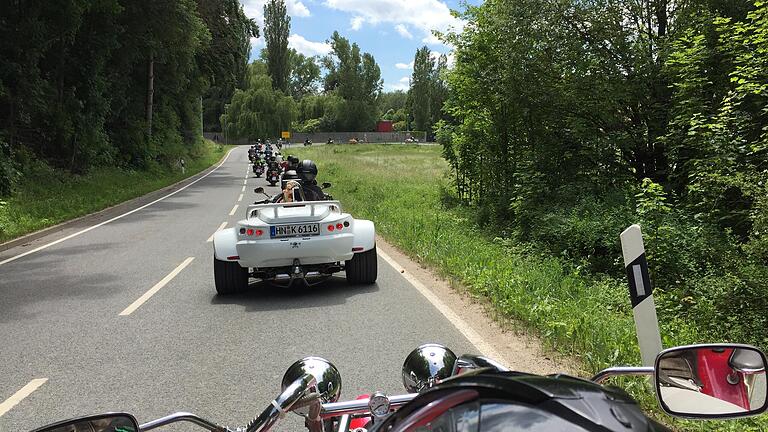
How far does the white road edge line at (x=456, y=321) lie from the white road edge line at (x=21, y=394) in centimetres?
365

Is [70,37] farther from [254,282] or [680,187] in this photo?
[680,187]

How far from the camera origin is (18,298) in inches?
292

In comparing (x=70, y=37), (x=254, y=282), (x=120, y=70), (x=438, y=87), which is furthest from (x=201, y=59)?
(x=438, y=87)

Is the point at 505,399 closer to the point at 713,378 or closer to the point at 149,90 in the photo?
the point at 713,378

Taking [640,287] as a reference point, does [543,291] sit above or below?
below

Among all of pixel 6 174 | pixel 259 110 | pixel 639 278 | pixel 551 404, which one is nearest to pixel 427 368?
pixel 551 404

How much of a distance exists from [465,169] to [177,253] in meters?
10.2

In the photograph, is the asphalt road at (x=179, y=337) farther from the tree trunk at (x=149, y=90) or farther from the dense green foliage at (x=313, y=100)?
the dense green foliage at (x=313, y=100)

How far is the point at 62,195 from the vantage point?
19.1 m

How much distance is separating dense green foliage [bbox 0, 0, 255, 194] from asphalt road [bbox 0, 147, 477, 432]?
12.2 metres

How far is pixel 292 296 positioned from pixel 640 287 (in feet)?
16.5

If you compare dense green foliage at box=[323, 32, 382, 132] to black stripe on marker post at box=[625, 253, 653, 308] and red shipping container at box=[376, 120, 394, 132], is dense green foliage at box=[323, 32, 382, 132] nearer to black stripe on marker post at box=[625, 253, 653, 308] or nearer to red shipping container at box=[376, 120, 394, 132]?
red shipping container at box=[376, 120, 394, 132]

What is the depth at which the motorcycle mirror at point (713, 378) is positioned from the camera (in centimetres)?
154

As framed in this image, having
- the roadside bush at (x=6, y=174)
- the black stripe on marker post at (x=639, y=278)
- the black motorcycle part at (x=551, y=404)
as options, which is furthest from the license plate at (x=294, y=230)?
the roadside bush at (x=6, y=174)
